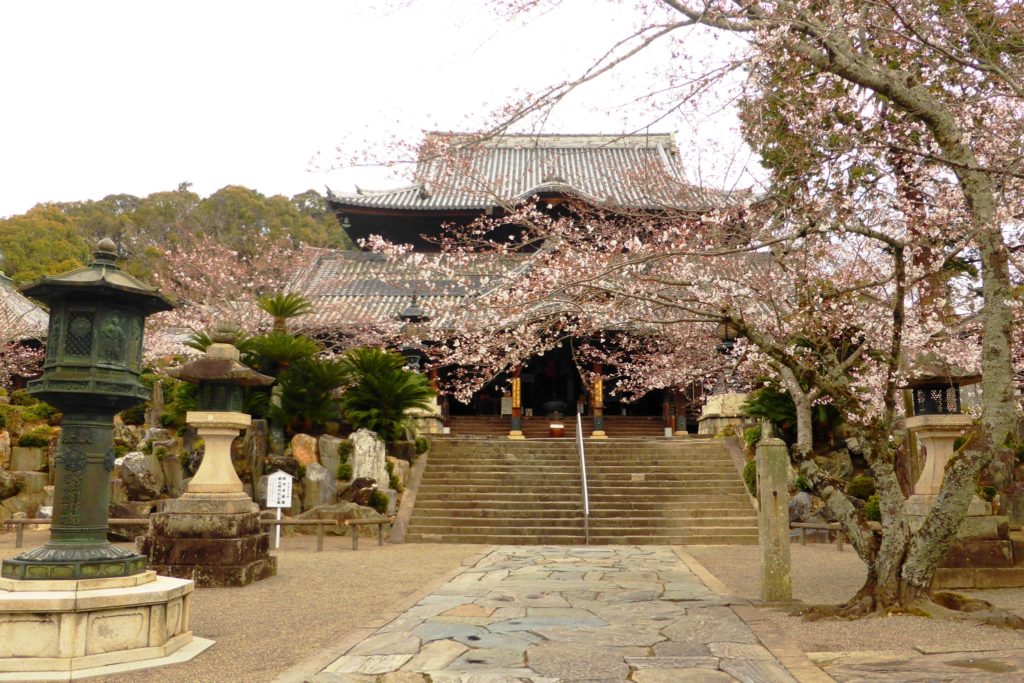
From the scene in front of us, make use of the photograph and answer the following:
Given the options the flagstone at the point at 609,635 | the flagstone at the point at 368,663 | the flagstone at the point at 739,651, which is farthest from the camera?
the flagstone at the point at 609,635

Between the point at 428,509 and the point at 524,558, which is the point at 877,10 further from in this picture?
the point at 428,509

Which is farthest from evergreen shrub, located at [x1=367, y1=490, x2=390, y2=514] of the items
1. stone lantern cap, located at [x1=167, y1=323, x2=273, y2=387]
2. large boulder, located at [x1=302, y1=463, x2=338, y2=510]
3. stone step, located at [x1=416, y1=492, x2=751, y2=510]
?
stone lantern cap, located at [x1=167, y1=323, x2=273, y2=387]

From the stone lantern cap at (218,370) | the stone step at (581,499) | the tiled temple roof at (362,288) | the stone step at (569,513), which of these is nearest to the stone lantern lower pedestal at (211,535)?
the stone lantern cap at (218,370)

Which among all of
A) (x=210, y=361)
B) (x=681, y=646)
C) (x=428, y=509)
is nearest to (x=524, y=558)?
(x=428, y=509)

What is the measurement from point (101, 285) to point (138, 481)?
409 inches

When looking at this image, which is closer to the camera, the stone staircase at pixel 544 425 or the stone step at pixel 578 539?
the stone step at pixel 578 539

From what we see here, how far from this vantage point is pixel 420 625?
21.9 feet

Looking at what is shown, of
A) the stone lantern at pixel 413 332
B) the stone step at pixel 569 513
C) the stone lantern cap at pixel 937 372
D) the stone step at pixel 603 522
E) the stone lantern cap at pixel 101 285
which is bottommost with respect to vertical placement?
the stone step at pixel 603 522

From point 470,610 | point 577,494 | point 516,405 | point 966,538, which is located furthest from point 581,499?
point 470,610

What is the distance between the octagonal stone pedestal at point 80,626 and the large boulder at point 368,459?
1029cm

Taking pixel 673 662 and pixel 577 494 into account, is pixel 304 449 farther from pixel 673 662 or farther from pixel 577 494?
pixel 673 662

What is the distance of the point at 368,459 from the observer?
15.8m

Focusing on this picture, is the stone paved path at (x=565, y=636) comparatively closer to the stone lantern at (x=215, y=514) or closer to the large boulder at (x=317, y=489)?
the stone lantern at (x=215, y=514)

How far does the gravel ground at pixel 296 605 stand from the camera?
521cm
